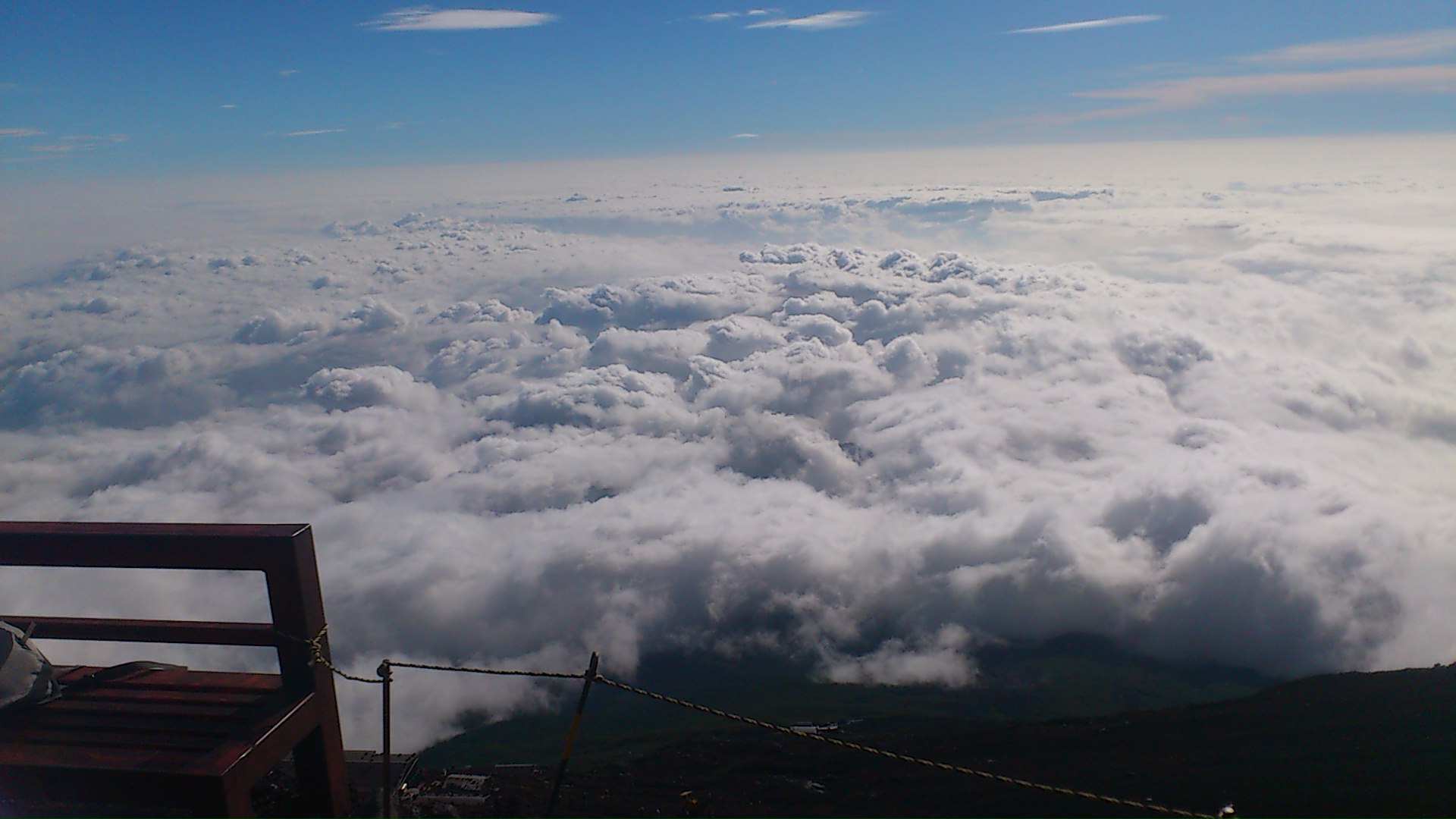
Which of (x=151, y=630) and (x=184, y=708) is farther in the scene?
(x=151, y=630)

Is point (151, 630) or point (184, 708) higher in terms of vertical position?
point (151, 630)

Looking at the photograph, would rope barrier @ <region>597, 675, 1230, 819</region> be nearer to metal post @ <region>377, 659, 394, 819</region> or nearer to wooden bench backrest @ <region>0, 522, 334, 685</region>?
metal post @ <region>377, 659, 394, 819</region>

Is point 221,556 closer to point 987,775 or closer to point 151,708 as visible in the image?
point 151,708

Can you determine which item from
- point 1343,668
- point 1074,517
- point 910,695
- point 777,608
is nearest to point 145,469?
point 777,608

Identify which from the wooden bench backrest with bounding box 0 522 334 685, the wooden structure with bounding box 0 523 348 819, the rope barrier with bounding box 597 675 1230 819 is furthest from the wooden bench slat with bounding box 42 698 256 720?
the rope barrier with bounding box 597 675 1230 819

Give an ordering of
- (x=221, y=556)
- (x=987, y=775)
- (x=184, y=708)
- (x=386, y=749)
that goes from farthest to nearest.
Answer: (x=987, y=775)
(x=386, y=749)
(x=184, y=708)
(x=221, y=556)

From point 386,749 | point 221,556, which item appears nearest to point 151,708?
point 221,556

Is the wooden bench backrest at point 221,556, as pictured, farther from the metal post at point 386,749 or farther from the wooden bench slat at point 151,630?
the metal post at point 386,749

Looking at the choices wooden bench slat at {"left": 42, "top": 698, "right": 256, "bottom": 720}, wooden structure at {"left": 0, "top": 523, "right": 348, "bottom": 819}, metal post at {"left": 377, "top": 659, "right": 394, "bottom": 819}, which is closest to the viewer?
wooden structure at {"left": 0, "top": 523, "right": 348, "bottom": 819}

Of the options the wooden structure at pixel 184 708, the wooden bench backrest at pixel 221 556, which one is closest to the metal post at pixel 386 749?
the wooden structure at pixel 184 708
